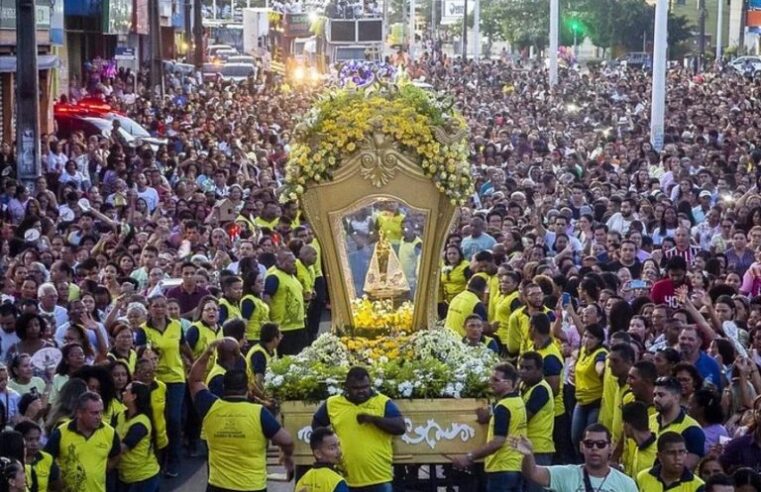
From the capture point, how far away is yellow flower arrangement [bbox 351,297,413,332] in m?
14.9

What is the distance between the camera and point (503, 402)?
488 inches

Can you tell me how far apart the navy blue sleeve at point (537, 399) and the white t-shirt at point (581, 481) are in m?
3.06

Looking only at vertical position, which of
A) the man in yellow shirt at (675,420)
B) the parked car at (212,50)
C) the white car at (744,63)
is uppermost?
the man in yellow shirt at (675,420)

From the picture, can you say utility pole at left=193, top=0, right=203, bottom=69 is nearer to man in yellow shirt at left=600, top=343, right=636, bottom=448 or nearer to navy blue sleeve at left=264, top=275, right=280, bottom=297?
navy blue sleeve at left=264, top=275, right=280, bottom=297

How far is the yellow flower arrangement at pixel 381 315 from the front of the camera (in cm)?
1491

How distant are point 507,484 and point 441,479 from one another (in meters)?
1.13

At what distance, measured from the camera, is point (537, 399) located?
510 inches

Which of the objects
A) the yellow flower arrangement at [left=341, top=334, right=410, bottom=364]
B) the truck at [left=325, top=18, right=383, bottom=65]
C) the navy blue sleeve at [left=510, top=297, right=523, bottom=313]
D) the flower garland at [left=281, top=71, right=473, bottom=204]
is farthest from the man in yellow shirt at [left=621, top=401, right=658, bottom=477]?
the truck at [left=325, top=18, right=383, bottom=65]

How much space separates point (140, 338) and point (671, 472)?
6.38 metres

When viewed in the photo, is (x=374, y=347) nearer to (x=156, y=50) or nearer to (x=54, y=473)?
(x=54, y=473)

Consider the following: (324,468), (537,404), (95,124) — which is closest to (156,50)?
(95,124)

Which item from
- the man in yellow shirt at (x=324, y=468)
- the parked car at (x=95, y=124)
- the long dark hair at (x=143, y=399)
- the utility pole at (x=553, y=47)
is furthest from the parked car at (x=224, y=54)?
the man in yellow shirt at (x=324, y=468)

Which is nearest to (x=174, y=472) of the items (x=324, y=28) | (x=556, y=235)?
(x=556, y=235)

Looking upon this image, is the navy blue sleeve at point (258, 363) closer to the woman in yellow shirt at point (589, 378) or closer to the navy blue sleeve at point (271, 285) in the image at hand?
the woman in yellow shirt at point (589, 378)
